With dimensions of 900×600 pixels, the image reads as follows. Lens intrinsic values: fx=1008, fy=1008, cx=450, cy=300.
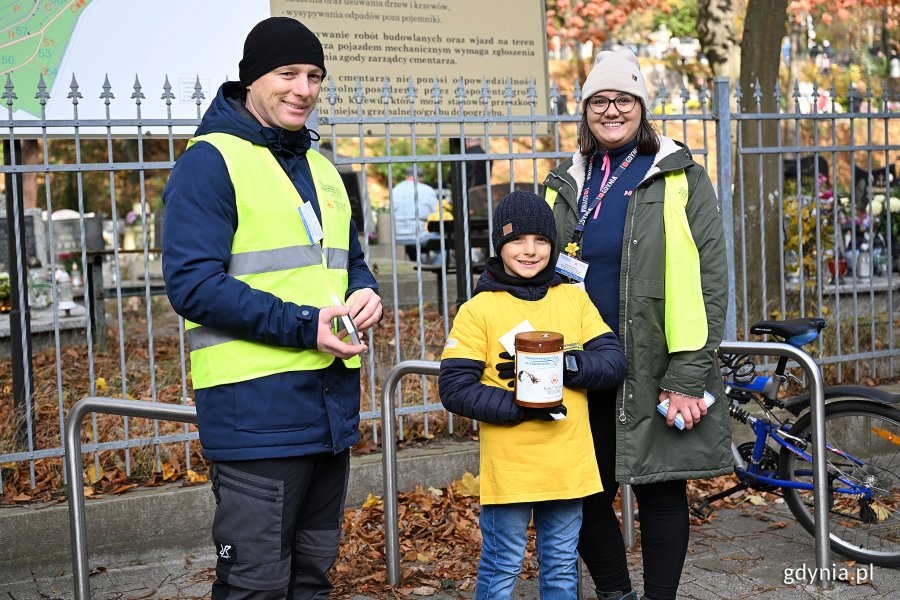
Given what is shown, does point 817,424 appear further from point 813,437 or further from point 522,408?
point 522,408

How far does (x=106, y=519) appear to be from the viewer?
14.9ft

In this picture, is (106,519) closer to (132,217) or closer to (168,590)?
(168,590)

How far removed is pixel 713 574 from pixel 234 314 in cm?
270

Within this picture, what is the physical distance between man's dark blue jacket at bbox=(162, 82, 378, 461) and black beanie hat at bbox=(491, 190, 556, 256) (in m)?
0.71

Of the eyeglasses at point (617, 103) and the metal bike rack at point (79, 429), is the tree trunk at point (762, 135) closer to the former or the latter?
the eyeglasses at point (617, 103)

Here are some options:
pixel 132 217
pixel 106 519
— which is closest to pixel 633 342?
pixel 106 519

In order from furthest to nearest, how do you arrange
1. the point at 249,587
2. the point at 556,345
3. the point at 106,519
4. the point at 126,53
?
the point at 126,53 < the point at 106,519 < the point at 556,345 < the point at 249,587

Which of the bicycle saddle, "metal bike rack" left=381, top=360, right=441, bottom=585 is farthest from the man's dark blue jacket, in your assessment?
the bicycle saddle

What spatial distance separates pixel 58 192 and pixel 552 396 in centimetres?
2072

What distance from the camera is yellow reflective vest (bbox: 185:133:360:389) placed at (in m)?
2.46

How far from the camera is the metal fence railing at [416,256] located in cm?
479

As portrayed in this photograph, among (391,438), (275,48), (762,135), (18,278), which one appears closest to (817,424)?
(391,438)

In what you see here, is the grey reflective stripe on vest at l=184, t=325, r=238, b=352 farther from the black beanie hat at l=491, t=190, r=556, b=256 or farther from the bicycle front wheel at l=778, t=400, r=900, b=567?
the bicycle front wheel at l=778, t=400, r=900, b=567

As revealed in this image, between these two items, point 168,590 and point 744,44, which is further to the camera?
point 744,44
